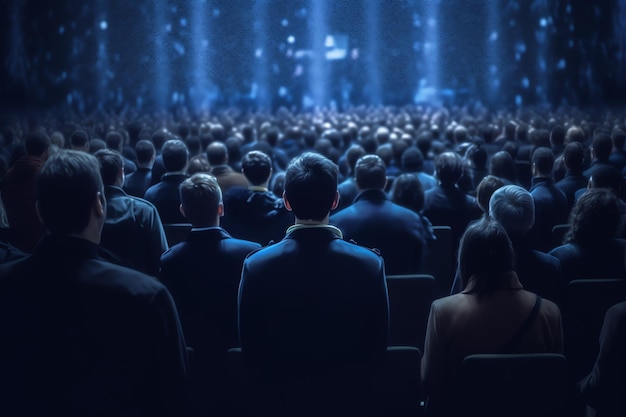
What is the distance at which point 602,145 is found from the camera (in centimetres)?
748

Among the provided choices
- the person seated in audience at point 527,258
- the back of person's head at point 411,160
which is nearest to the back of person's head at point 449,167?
the back of person's head at point 411,160

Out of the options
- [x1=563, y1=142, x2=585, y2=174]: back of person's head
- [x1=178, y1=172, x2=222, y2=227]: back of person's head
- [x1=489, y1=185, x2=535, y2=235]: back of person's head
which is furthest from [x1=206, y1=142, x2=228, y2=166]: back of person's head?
[x1=489, y1=185, x2=535, y2=235]: back of person's head

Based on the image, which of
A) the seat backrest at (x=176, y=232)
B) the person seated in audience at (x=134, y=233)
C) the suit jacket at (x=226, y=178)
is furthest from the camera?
the suit jacket at (x=226, y=178)

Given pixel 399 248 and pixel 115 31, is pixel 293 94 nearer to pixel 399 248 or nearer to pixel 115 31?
pixel 115 31

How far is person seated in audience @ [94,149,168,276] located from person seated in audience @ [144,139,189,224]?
1.49 metres

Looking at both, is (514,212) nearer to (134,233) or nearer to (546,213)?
(134,233)

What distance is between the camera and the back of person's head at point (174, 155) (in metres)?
6.30

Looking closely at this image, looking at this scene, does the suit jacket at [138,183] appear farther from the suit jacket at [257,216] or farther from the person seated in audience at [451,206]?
the person seated in audience at [451,206]

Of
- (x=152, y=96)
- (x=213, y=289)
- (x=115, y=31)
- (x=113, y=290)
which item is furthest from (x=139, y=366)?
(x=152, y=96)

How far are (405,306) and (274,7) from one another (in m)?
29.0

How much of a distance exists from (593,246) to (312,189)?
195cm

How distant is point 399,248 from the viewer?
5.10 m

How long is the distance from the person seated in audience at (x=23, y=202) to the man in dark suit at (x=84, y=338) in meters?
3.11

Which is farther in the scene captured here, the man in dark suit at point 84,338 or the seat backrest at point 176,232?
the seat backrest at point 176,232
